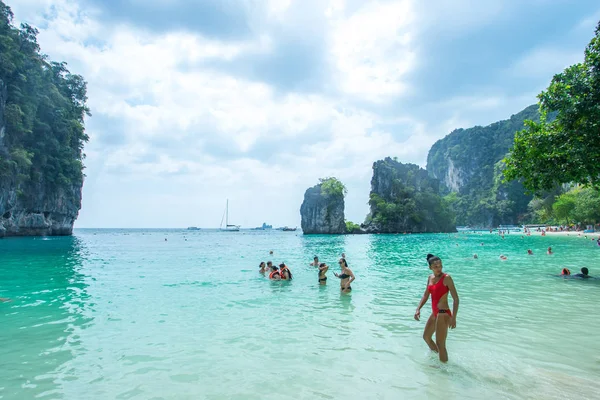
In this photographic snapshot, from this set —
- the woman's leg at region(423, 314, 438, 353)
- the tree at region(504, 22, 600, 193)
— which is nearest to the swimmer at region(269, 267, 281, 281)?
the woman's leg at region(423, 314, 438, 353)

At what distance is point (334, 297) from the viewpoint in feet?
42.8

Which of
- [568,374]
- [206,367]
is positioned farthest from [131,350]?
[568,374]

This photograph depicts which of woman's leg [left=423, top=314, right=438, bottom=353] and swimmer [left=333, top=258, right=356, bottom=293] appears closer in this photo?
woman's leg [left=423, top=314, right=438, bottom=353]

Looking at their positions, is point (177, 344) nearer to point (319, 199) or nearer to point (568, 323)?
point (568, 323)

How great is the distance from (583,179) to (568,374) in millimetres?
13381

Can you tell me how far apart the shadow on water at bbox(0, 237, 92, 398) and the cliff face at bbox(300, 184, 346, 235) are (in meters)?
101

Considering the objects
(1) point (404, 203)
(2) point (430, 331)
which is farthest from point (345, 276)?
(1) point (404, 203)

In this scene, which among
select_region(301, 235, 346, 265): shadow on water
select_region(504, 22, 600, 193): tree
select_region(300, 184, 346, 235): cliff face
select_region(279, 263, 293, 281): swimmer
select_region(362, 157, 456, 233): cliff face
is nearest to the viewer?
select_region(504, 22, 600, 193): tree

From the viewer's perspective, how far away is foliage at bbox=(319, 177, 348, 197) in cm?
11651


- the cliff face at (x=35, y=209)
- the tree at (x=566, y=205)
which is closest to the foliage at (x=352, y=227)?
the tree at (x=566, y=205)

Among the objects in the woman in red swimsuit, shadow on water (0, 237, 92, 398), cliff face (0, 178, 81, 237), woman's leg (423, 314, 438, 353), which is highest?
cliff face (0, 178, 81, 237)

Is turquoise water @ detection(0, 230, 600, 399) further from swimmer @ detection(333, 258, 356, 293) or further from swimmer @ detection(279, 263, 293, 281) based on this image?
swimmer @ detection(279, 263, 293, 281)

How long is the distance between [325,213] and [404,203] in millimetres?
34625

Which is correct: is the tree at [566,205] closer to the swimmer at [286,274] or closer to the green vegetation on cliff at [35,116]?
the swimmer at [286,274]
